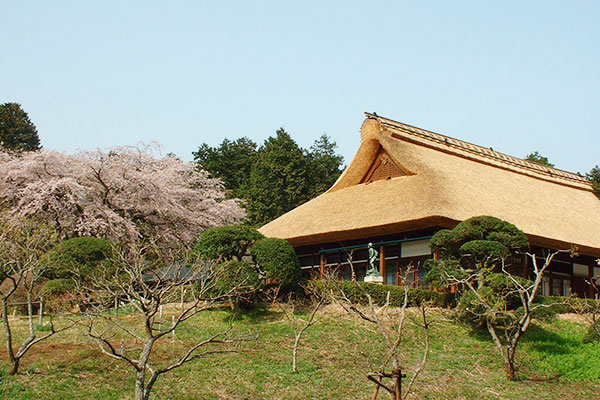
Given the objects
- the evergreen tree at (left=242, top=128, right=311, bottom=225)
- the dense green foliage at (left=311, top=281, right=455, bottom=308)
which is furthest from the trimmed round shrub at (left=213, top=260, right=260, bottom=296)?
the evergreen tree at (left=242, top=128, right=311, bottom=225)

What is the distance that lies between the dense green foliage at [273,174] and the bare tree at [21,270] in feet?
57.8

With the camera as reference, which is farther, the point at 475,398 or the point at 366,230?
the point at 366,230

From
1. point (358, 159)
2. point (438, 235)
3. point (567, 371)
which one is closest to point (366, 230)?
point (438, 235)

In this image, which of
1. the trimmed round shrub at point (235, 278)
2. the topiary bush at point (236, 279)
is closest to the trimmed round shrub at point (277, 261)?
the topiary bush at point (236, 279)

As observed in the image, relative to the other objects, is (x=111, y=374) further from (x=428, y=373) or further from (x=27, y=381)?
(x=428, y=373)

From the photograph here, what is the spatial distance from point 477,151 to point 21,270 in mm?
21539

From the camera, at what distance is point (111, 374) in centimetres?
1335

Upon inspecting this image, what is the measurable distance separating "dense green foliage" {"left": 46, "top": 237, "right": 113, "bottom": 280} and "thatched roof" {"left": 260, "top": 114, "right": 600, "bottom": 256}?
6761 mm

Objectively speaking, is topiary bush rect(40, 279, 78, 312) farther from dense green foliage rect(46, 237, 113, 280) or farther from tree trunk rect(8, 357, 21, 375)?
tree trunk rect(8, 357, 21, 375)

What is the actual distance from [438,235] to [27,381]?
36.6 ft

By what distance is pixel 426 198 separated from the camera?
69.5 ft

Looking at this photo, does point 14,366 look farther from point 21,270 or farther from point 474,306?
point 474,306

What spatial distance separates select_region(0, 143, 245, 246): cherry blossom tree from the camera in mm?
22859

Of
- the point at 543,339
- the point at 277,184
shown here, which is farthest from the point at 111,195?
the point at 277,184
